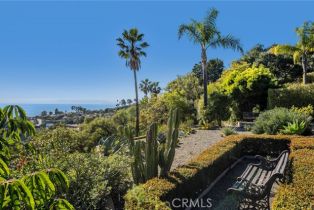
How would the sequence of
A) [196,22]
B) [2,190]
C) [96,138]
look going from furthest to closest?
[96,138] < [196,22] < [2,190]

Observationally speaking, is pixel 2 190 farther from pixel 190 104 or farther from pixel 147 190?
pixel 190 104

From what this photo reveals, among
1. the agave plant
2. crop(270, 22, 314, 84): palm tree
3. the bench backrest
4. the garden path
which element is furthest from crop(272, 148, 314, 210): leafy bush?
crop(270, 22, 314, 84): palm tree

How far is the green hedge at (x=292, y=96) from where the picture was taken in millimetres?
19375

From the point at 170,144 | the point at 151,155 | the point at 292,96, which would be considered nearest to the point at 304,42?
the point at 292,96

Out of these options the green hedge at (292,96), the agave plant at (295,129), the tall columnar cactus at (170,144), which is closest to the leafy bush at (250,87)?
the green hedge at (292,96)

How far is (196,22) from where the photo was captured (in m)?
20.6

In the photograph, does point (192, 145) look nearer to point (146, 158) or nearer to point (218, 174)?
point (218, 174)

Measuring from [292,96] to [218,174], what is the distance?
45.7 feet

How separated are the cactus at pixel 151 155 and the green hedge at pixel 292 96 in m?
15.1

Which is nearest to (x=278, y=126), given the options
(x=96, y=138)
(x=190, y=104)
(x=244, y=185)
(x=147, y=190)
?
(x=244, y=185)

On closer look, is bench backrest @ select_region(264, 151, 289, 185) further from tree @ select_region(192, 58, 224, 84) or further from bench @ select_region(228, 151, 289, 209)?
tree @ select_region(192, 58, 224, 84)

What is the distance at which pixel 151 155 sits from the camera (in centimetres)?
696

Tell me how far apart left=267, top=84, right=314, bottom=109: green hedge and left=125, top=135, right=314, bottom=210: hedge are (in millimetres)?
10088

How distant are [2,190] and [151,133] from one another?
5.39 metres
